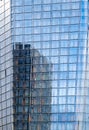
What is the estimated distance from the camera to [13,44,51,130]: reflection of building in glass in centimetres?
9969

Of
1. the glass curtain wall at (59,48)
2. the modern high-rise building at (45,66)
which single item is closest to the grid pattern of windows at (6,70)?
the modern high-rise building at (45,66)

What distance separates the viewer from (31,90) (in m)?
101

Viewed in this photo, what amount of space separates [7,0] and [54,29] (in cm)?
1285

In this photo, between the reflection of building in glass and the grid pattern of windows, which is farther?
the grid pattern of windows

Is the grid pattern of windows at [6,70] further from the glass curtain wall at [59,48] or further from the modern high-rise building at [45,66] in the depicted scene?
the glass curtain wall at [59,48]

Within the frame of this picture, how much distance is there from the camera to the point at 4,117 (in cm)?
10275

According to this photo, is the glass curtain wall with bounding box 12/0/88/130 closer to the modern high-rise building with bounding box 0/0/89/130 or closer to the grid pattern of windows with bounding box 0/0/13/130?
the modern high-rise building with bounding box 0/0/89/130

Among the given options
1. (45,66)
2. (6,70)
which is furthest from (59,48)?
(6,70)

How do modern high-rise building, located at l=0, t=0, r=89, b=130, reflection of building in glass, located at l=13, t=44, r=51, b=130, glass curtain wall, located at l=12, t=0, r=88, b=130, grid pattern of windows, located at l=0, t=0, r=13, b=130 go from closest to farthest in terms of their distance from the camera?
glass curtain wall, located at l=12, t=0, r=88, b=130 → modern high-rise building, located at l=0, t=0, r=89, b=130 → reflection of building in glass, located at l=13, t=44, r=51, b=130 → grid pattern of windows, located at l=0, t=0, r=13, b=130

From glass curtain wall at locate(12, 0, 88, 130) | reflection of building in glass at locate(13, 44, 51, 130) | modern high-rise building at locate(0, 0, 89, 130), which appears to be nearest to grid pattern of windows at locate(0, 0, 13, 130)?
modern high-rise building at locate(0, 0, 89, 130)

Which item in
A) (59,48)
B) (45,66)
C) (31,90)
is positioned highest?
(59,48)

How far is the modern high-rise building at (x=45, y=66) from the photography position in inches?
3910

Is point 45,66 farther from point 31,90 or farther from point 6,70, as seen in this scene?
point 6,70

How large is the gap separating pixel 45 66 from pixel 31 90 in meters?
5.84
